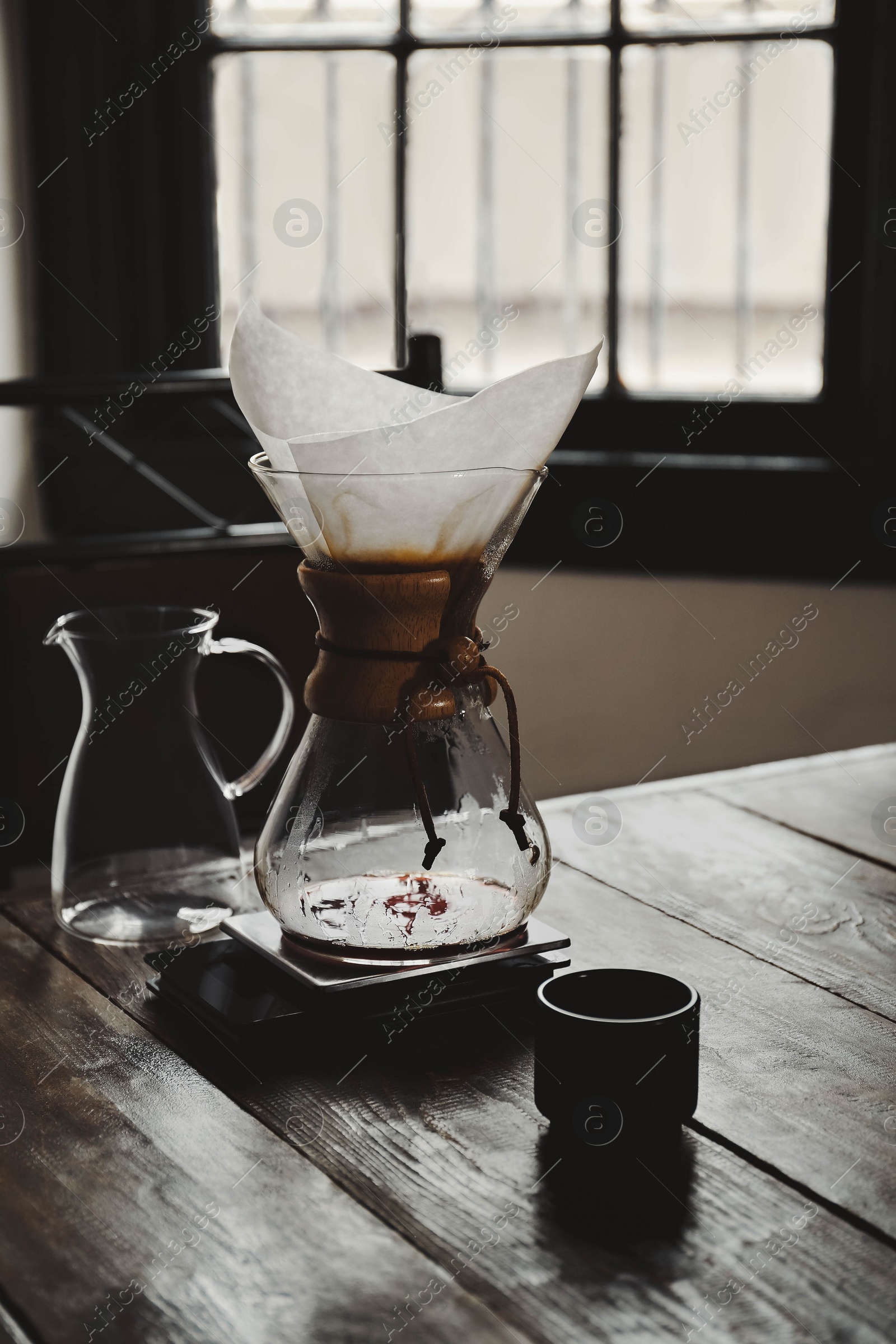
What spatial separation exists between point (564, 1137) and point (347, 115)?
2.14 metres

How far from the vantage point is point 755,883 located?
39.5 inches

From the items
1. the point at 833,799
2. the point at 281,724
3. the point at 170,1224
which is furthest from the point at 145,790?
the point at 833,799

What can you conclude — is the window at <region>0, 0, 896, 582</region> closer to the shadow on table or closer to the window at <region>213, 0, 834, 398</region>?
the window at <region>213, 0, 834, 398</region>

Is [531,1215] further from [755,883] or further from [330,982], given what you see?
[755,883]

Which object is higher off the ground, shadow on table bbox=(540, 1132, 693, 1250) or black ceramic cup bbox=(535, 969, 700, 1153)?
black ceramic cup bbox=(535, 969, 700, 1153)

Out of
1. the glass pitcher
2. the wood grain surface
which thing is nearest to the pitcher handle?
the glass pitcher

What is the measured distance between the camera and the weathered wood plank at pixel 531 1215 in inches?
20.4

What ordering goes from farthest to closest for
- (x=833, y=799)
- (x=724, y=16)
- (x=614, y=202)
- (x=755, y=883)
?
(x=614, y=202) → (x=724, y=16) → (x=833, y=799) → (x=755, y=883)

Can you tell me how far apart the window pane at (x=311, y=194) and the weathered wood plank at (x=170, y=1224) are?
6.45ft

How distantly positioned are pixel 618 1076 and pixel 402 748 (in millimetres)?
199

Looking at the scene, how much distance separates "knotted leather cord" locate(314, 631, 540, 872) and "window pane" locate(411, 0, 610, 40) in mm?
1869

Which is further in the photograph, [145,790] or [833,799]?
[833,799]

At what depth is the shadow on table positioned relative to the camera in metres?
0.57

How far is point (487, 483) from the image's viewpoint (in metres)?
0.72
